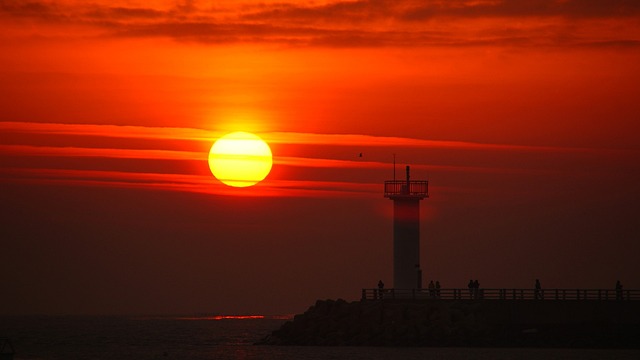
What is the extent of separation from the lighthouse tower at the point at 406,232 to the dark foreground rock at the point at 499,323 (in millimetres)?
2752

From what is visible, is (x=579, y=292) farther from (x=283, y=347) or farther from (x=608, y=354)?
(x=283, y=347)

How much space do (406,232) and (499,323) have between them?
705 centimetres

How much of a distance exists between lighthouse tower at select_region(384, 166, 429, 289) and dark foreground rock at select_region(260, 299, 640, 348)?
2752mm

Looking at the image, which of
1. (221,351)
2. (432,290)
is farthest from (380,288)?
(221,351)

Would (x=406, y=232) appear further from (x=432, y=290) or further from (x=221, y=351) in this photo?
(x=221, y=351)

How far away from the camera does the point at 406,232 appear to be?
A: 191 feet

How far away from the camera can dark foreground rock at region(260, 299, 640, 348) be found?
52656 mm

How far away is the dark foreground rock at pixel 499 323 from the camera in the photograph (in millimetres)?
52656

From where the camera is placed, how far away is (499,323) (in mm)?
53375

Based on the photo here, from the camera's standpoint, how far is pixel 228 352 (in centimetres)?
6688

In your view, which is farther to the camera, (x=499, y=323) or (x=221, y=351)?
(x=221, y=351)

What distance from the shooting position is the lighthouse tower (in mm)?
57716

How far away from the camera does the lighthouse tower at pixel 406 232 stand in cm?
5772

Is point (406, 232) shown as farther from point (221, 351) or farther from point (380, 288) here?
point (221, 351)
